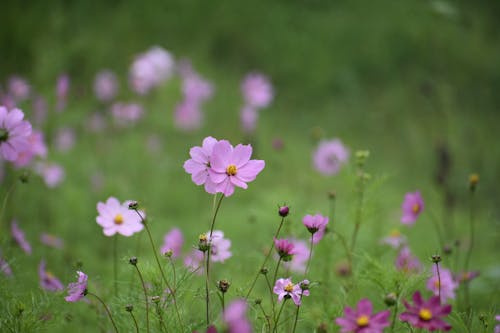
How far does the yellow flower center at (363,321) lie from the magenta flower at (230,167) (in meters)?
0.30

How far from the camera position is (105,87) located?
9.85ft

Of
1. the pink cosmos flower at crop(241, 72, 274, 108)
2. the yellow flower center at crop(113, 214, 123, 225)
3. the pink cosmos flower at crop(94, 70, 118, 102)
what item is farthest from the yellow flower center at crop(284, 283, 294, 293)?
the pink cosmos flower at crop(94, 70, 118, 102)

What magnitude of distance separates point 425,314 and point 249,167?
393 millimetres

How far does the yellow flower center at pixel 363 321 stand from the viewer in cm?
76

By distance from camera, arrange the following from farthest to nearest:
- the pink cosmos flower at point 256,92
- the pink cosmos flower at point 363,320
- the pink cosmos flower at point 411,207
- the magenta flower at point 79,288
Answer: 1. the pink cosmos flower at point 256,92
2. the pink cosmos flower at point 411,207
3. the magenta flower at point 79,288
4. the pink cosmos flower at point 363,320

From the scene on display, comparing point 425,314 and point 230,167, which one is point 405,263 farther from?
point 230,167

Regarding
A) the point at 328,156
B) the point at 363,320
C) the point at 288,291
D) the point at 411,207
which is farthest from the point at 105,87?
the point at 363,320

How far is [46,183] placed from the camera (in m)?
2.05

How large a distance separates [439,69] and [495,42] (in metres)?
0.56

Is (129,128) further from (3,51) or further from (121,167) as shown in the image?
(3,51)

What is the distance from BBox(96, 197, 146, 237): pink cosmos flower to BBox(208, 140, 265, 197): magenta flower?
0.29 m

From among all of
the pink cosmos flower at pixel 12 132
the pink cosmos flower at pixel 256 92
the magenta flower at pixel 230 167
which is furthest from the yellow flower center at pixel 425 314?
the pink cosmos flower at pixel 256 92

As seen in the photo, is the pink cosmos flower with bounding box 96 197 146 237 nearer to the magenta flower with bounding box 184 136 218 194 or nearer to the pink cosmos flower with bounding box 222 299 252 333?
the magenta flower with bounding box 184 136 218 194

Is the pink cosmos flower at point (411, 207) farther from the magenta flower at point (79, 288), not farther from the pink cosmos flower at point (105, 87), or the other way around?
the pink cosmos flower at point (105, 87)
